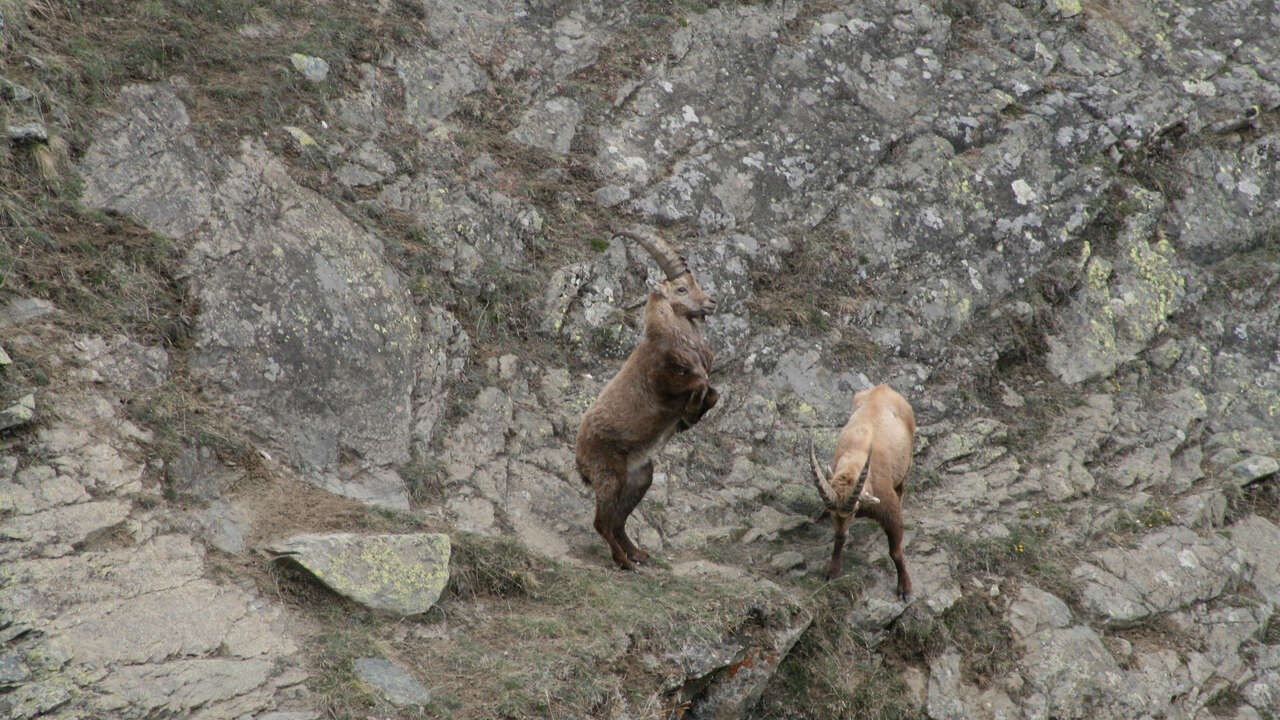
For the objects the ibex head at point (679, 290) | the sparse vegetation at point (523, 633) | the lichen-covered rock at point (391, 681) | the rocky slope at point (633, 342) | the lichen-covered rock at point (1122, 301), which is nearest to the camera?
the lichen-covered rock at point (391, 681)

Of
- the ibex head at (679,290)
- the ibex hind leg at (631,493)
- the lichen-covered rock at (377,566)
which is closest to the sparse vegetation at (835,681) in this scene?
the ibex hind leg at (631,493)

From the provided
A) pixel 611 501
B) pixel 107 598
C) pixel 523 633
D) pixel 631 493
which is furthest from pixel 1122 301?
pixel 107 598

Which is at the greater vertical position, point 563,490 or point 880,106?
point 880,106

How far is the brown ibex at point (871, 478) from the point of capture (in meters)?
7.82

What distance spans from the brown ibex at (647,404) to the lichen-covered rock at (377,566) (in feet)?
5.02

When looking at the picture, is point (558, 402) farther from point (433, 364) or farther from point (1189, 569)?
point (1189, 569)

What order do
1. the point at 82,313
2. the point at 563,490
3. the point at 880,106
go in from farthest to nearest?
1. the point at 880,106
2. the point at 563,490
3. the point at 82,313

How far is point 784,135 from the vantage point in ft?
37.9

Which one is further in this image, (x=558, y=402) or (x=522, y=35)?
(x=522, y=35)

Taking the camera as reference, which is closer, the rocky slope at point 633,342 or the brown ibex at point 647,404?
the rocky slope at point 633,342

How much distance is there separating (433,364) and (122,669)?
403 centimetres

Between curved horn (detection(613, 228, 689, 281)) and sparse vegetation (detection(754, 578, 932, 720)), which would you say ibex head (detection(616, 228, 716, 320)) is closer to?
curved horn (detection(613, 228, 689, 281))

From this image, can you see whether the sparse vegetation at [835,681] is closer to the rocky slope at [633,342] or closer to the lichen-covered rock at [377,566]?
the rocky slope at [633,342]

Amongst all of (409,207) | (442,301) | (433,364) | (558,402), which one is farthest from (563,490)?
(409,207)
